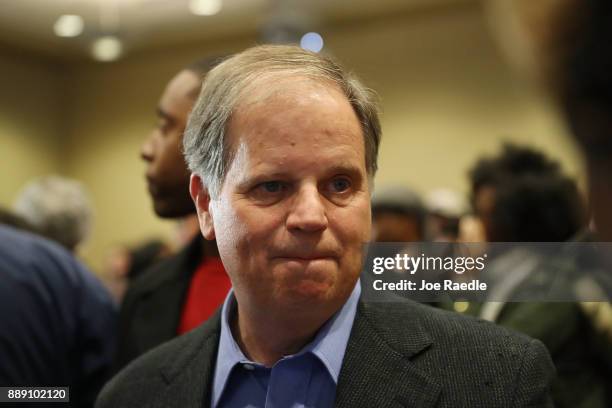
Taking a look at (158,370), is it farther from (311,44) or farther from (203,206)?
(311,44)

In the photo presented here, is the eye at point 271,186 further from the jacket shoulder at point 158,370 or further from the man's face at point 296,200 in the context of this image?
the jacket shoulder at point 158,370

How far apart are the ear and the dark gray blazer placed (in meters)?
0.23

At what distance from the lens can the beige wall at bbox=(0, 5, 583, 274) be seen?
4625 mm

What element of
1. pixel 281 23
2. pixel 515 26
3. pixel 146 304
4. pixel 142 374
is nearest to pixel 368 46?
pixel 281 23

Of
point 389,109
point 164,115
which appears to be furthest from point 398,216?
point 389,109

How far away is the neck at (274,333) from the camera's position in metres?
1.00

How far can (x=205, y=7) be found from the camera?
489 centimetres

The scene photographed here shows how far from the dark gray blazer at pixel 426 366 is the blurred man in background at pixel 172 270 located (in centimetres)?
39

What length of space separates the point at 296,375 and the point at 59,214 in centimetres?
164

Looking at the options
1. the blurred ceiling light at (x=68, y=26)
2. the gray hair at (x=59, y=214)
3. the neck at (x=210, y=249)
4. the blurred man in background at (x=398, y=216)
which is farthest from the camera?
the blurred ceiling light at (x=68, y=26)

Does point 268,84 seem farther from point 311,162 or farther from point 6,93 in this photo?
point 6,93

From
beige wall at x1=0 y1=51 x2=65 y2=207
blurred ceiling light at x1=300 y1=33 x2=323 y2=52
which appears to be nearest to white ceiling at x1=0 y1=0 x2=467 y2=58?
beige wall at x1=0 y1=51 x2=65 y2=207

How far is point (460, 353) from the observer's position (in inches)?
40.6

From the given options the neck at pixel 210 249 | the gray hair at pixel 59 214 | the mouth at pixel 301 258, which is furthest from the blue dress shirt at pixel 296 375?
the gray hair at pixel 59 214
